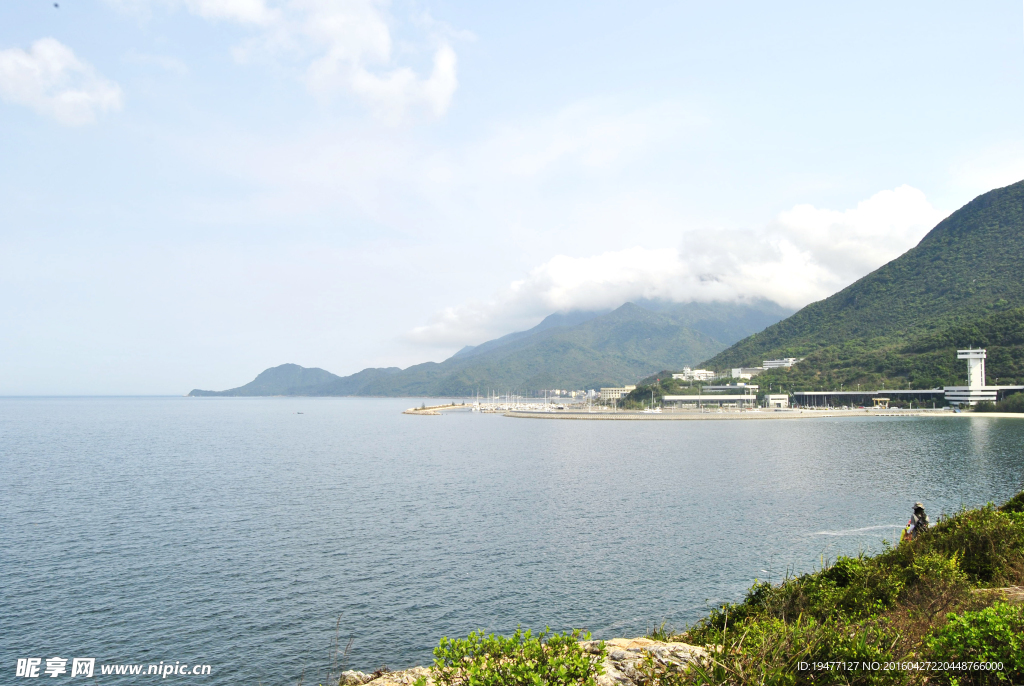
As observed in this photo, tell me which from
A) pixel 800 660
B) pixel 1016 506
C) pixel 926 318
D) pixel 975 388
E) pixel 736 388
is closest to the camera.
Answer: pixel 800 660

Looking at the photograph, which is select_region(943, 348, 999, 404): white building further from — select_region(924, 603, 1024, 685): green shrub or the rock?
the rock

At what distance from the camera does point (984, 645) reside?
19.4 feet

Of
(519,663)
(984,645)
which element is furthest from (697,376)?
(519,663)

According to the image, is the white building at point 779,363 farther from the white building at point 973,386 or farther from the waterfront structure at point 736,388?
the white building at point 973,386

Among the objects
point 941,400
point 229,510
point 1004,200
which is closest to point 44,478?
point 229,510

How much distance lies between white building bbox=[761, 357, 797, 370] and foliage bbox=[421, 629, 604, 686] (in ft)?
523

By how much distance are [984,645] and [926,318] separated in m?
171

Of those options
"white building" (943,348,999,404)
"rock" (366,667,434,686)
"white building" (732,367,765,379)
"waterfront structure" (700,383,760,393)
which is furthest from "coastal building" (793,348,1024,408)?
"rock" (366,667,434,686)

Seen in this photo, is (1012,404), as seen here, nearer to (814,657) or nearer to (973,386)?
(973,386)

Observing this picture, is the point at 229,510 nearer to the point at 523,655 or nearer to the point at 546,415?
the point at 523,655

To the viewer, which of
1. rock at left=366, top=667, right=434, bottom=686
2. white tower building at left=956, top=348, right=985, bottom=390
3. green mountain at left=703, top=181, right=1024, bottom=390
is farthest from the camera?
green mountain at left=703, top=181, right=1024, bottom=390

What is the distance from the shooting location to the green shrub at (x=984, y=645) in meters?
5.79

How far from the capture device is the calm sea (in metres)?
16.4

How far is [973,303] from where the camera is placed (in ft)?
444
